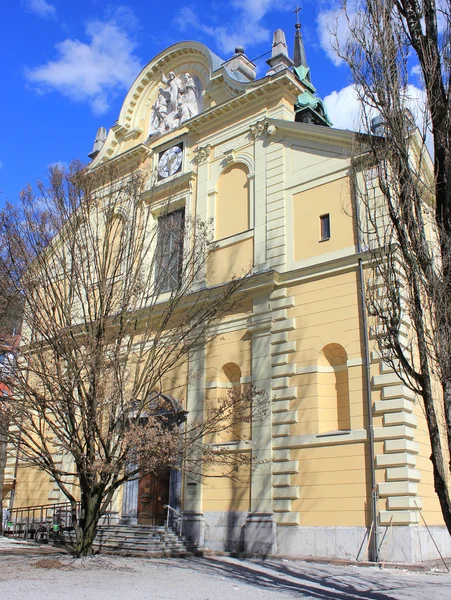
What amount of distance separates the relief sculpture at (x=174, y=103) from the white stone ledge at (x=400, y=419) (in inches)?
529

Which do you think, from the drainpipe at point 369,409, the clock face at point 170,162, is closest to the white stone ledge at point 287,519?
the drainpipe at point 369,409

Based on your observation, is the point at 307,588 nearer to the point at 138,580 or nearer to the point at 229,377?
the point at 138,580

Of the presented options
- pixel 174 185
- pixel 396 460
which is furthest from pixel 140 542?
pixel 174 185

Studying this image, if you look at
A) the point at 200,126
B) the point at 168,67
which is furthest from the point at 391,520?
the point at 168,67

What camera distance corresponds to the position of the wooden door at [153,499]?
60.0ft

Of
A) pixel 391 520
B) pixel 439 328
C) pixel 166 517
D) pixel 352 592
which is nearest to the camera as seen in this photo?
pixel 439 328

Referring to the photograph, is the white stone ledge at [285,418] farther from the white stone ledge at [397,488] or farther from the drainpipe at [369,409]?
the white stone ledge at [397,488]

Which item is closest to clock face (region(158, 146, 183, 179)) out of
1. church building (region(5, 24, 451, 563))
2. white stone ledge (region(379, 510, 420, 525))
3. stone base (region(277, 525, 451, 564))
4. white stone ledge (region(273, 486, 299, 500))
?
church building (region(5, 24, 451, 563))

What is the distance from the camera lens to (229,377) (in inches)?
730

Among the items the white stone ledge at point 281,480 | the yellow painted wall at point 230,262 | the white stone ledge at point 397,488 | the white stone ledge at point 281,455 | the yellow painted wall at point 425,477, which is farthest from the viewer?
the yellow painted wall at point 230,262

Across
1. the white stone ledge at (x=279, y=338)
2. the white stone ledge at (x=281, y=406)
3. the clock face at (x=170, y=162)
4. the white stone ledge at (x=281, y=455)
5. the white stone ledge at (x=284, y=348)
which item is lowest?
the white stone ledge at (x=281, y=455)

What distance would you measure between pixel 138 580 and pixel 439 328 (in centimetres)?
683

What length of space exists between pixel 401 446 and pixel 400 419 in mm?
591

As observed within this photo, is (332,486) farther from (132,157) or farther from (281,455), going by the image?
(132,157)
